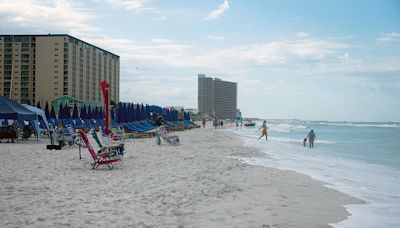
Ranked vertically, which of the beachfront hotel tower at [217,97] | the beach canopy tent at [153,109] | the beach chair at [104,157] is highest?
the beachfront hotel tower at [217,97]

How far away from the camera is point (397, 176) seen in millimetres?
11211

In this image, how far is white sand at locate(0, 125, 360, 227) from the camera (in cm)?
498

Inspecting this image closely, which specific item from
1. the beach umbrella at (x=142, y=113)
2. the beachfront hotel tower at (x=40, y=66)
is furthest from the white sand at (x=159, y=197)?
the beachfront hotel tower at (x=40, y=66)

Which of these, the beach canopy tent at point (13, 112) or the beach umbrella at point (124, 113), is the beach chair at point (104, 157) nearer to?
the beach canopy tent at point (13, 112)

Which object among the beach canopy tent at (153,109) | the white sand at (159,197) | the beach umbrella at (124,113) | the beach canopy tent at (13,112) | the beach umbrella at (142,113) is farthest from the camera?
the beach canopy tent at (153,109)

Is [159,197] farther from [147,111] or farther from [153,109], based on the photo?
[153,109]

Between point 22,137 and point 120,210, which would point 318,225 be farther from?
point 22,137

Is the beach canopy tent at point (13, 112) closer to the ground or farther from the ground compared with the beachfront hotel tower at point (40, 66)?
closer to the ground

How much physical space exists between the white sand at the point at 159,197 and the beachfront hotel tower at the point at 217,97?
527 feet

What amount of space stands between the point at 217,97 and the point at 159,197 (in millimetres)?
170911

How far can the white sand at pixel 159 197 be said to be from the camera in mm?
4977

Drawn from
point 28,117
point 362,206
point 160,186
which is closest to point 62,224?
point 160,186

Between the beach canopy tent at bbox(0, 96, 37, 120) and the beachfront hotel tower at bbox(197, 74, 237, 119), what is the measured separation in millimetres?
152431

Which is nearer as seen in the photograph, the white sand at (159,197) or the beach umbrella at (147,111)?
the white sand at (159,197)
